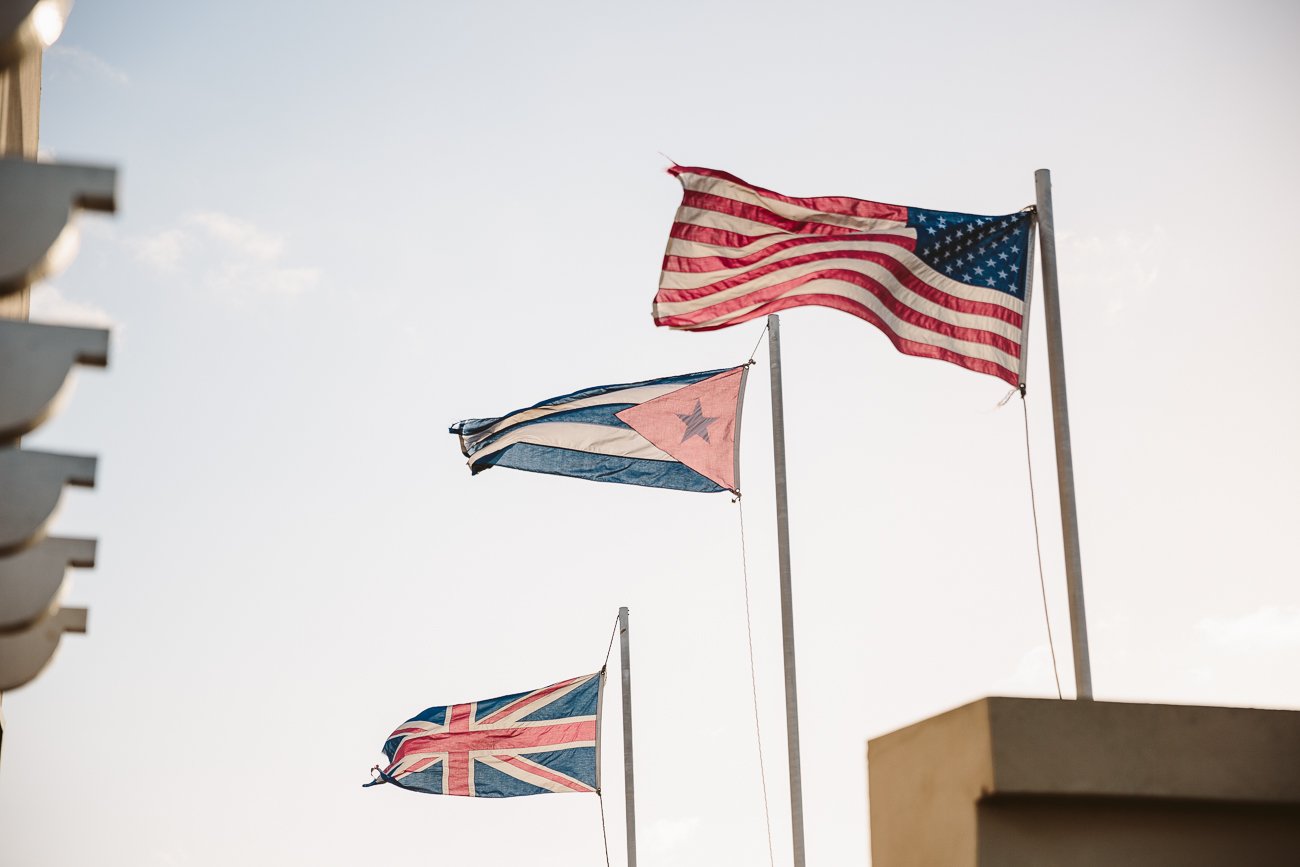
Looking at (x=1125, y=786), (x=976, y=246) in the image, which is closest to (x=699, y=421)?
(x=976, y=246)

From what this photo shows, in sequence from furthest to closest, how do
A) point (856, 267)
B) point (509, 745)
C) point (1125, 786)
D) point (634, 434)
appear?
point (509, 745), point (634, 434), point (856, 267), point (1125, 786)

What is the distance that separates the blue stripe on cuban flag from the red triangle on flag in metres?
0.07

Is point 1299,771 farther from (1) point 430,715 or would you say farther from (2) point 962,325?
(1) point 430,715

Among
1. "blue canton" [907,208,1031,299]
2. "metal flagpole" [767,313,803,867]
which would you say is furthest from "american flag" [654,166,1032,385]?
"metal flagpole" [767,313,803,867]

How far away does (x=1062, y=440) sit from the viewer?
910 centimetres

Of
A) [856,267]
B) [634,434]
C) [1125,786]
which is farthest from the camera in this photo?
[634,434]

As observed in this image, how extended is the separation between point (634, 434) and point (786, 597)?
2.38 metres

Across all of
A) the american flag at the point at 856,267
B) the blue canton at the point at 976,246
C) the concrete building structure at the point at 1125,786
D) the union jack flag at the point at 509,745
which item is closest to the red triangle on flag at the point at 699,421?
the american flag at the point at 856,267

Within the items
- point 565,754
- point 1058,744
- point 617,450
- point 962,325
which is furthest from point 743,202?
point 565,754

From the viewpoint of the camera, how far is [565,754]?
64.5ft

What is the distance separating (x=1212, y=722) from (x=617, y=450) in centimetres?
803

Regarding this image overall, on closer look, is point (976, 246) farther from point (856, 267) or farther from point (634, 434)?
point (634, 434)

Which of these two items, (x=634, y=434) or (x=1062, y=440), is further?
(x=634, y=434)

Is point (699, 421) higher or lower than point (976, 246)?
higher
